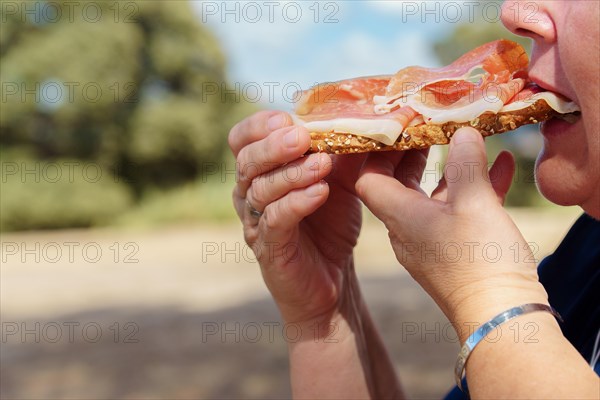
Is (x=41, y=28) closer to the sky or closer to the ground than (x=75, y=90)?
closer to the sky

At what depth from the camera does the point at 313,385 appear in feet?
7.69

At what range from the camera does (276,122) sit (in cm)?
207

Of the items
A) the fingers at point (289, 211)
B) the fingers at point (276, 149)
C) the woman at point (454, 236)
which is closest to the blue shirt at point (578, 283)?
the woman at point (454, 236)

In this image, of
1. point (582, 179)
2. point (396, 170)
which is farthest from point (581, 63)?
point (396, 170)

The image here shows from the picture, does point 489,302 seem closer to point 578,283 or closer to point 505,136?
point 578,283

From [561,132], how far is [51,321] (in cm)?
725

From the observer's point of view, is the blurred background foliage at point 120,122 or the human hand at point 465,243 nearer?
the human hand at point 465,243

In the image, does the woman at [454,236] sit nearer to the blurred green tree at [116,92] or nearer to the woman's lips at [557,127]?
the woman's lips at [557,127]

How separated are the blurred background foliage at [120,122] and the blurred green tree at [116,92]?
34 mm

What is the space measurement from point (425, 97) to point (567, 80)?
0.47 m

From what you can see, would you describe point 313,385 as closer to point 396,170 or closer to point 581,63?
point 396,170

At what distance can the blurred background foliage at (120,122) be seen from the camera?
62.9 feet

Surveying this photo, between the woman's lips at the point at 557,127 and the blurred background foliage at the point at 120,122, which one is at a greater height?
the woman's lips at the point at 557,127

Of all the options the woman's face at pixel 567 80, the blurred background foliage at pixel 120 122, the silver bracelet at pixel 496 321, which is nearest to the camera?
the silver bracelet at pixel 496 321
